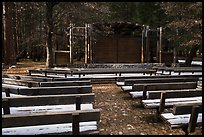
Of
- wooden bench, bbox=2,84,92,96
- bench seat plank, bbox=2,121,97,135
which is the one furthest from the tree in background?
bench seat plank, bbox=2,121,97,135

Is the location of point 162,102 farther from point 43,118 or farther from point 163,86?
point 43,118

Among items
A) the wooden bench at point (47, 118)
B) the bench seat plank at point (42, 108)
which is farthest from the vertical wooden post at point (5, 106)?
the bench seat plank at point (42, 108)

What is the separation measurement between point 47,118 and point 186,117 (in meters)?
2.69

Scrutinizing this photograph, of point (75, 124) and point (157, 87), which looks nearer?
point (75, 124)

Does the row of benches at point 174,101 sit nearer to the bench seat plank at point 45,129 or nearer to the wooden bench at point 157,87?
the wooden bench at point 157,87

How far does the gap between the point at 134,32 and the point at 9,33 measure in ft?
33.3

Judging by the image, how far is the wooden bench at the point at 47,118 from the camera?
4248mm

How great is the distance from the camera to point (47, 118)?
14.2ft

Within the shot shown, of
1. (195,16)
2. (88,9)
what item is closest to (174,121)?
(195,16)

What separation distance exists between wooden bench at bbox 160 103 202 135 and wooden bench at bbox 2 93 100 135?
1503 millimetres

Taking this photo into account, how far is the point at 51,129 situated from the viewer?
4648 mm

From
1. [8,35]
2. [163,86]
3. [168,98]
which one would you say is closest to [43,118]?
[168,98]

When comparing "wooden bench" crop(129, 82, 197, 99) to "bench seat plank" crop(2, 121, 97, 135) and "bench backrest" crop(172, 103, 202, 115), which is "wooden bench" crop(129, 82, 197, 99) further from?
"bench seat plank" crop(2, 121, 97, 135)

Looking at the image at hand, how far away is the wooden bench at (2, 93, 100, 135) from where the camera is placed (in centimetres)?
425
